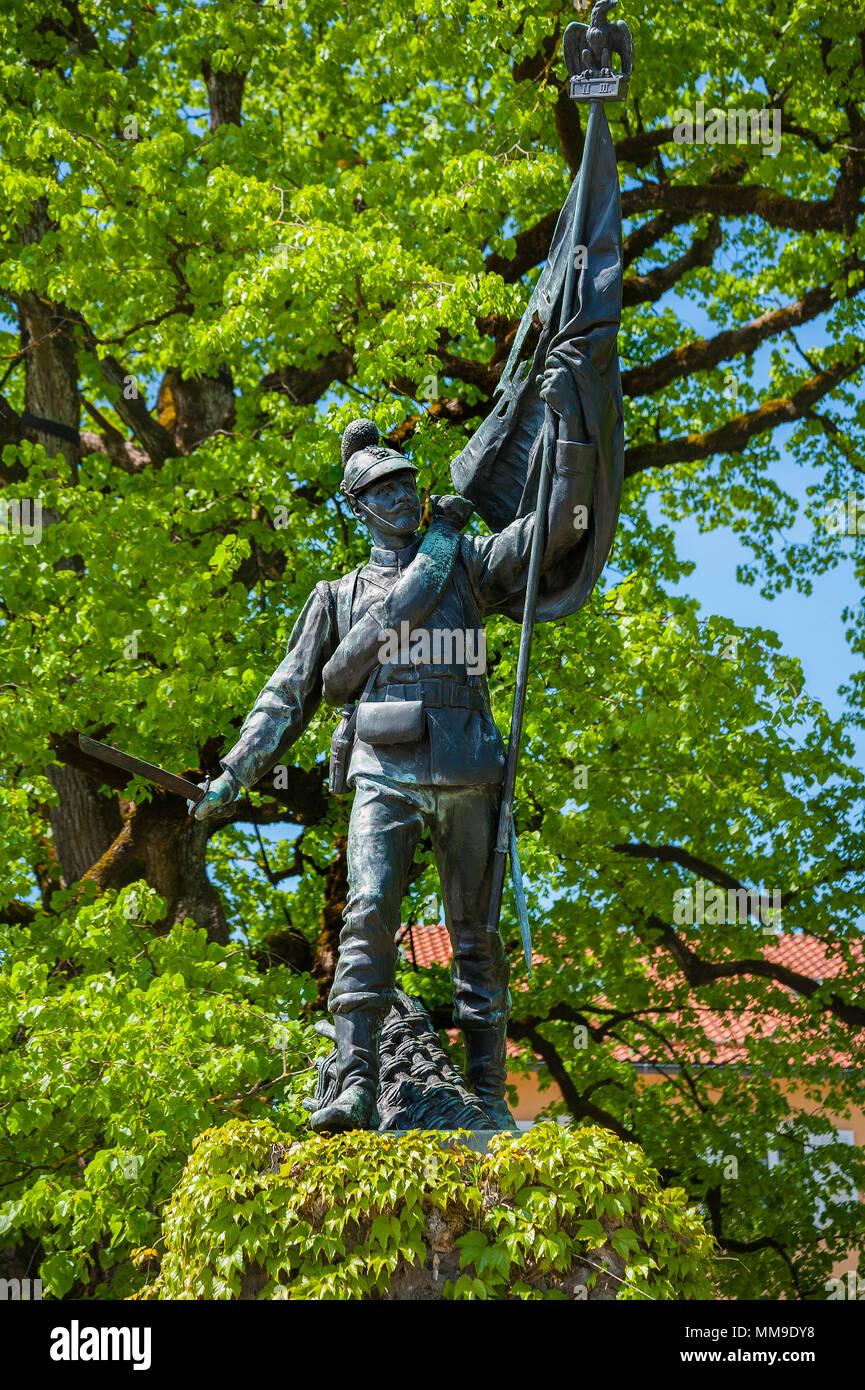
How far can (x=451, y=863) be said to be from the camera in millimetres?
5402

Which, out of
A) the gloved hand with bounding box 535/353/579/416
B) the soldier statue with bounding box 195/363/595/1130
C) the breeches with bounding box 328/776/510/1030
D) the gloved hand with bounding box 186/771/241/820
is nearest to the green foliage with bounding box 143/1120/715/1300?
the soldier statue with bounding box 195/363/595/1130

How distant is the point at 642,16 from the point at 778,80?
1388 millimetres

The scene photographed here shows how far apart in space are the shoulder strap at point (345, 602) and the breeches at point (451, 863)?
605 millimetres

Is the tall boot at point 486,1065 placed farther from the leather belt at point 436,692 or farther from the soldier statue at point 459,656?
the leather belt at point 436,692

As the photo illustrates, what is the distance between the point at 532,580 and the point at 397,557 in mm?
532

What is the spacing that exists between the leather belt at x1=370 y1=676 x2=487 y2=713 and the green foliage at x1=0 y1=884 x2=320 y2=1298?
4150mm

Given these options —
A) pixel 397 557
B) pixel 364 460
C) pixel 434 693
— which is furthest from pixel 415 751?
pixel 364 460

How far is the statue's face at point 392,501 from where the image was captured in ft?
18.5

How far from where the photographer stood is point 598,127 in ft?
17.9

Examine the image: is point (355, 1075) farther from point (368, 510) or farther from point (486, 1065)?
point (368, 510)

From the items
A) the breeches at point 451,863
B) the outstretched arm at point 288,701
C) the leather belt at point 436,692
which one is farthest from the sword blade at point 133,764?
the leather belt at point 436,692

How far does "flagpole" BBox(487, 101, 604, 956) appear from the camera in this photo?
5340 mm

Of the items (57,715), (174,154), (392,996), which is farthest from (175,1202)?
(174,154)
